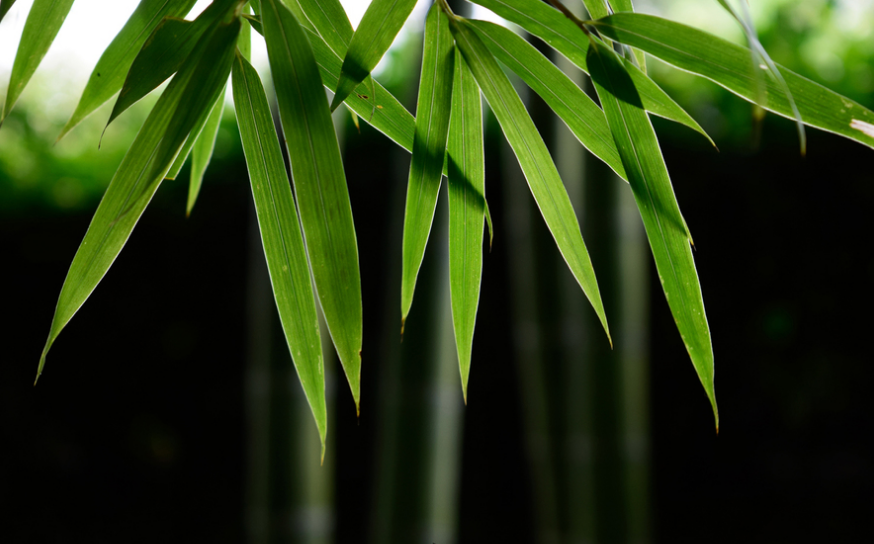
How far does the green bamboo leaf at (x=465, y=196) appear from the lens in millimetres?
418

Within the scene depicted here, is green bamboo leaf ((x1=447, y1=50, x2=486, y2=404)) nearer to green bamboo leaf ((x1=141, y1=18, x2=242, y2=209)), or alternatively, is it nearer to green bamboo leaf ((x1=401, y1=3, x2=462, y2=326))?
green bamboo leaf ((x1=401, y1=3, x2=462, y2=326))

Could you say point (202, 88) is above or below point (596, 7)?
below

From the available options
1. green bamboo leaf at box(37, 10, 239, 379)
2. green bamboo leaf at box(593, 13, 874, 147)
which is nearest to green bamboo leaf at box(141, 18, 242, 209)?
green bamboo leaf at box(37, 10, 239, 379)

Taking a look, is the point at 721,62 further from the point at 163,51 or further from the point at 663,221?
the point at 163,51

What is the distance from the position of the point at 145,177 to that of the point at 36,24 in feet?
0.54

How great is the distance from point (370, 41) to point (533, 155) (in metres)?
0.14

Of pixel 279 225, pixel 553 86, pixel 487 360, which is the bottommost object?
pixel 487 360

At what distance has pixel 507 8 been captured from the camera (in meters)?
0.37

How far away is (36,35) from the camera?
379mm

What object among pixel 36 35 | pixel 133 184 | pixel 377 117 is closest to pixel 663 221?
pixel 377 117

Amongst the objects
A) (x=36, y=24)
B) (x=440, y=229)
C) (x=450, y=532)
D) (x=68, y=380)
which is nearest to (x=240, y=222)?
(x=68, y=380)

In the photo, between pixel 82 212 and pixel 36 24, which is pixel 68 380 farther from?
pixel 36 24

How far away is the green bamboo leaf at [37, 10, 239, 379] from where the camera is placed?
312 millimetres

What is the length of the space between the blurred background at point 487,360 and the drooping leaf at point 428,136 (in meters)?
0.29
